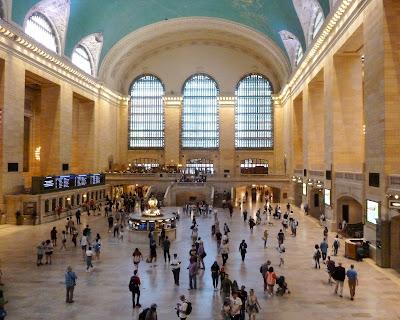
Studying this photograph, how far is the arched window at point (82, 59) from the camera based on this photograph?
36009 millimetres

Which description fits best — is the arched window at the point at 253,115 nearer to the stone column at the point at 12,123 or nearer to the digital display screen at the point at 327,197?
the digital display screen at the point at 327,197

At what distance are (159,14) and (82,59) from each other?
7.86 m

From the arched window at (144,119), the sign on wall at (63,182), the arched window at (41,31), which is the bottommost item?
the sign on wall at (63,182)

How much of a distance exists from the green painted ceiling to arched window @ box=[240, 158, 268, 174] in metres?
15.0

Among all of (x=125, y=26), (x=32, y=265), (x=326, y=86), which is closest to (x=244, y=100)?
(x=125, y=26)

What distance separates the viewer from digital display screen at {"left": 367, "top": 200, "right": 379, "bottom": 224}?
15839 millimetres

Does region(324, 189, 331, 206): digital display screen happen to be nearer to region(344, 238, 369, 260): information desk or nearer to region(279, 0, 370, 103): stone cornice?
region(344, 238, 369, 260): information desk

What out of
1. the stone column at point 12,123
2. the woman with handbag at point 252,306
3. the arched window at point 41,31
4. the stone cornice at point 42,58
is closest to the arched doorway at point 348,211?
the woman with handbag at point 252,306

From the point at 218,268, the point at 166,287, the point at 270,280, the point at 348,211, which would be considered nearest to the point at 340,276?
the point at 270,280

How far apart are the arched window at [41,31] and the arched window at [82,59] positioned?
3.65m

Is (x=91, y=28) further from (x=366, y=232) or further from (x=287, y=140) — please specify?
(x=366, y=232)

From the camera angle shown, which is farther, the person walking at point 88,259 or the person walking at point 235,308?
the person walking at point 88,259

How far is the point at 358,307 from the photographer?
10.6 meters

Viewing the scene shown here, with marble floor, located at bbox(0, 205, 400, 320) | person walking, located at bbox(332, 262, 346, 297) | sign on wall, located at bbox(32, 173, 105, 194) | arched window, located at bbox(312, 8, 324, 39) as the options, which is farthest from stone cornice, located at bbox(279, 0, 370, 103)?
sign on wall, located at bbox(32, 173, 105, 194)
